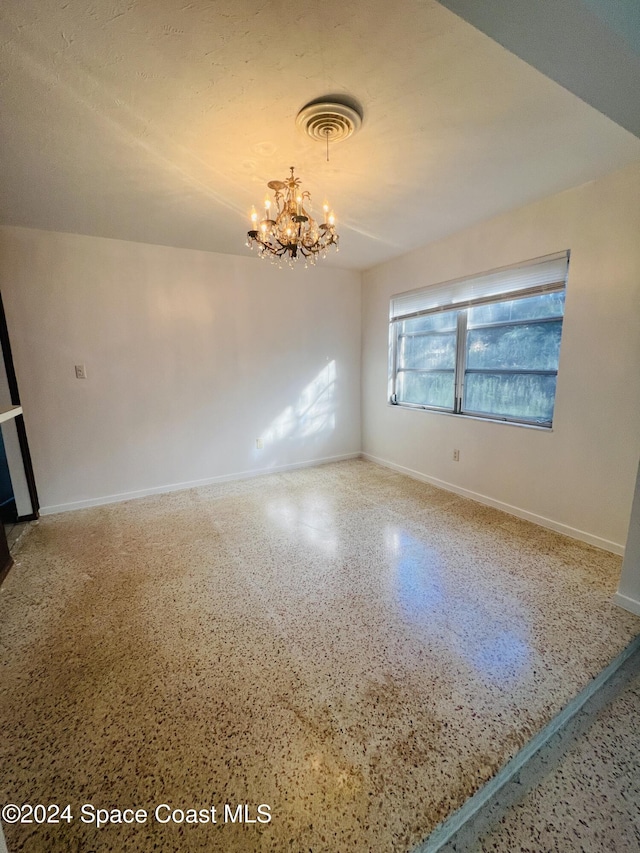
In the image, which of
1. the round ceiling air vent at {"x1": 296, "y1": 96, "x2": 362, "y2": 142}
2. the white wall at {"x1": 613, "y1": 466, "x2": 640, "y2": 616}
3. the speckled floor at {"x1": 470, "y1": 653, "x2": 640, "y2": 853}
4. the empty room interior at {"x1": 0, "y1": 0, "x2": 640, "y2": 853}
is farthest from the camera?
the white wall at {"x1": 613, "y1": 466, "x2": 640, "y2": 616}

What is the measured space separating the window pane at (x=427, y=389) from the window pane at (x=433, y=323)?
18.2 inches

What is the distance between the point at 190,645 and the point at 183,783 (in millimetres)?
584

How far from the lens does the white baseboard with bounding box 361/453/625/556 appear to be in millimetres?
2363

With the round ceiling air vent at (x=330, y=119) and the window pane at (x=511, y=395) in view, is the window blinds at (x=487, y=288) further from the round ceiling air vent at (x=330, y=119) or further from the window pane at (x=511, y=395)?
the round ceiling air vent at (x=330, y=119)

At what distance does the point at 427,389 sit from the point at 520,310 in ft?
3.92

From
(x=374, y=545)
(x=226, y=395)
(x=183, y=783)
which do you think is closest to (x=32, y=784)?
(x=183, y=783)

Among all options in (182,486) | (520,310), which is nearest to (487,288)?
(520,310)

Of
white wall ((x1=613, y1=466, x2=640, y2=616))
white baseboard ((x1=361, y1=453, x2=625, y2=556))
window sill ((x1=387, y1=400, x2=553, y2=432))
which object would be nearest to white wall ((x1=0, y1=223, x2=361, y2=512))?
window sill ((x1=387, y1=400, x2=553, y2=432))

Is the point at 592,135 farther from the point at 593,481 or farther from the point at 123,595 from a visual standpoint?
the point at 123,595

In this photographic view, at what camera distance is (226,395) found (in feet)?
12.2

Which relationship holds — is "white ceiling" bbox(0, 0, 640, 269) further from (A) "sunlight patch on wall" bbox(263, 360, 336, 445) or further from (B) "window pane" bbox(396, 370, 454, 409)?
(A) "sunlight patch on wall" bbox(263, 360, 336, 445)

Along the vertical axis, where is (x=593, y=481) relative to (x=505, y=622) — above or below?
above

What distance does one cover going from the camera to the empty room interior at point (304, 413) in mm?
1097

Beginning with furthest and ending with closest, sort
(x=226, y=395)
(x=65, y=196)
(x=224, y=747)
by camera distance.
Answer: (x=226, y=395) < (x=65, y=196) < (x=224, y=747)
